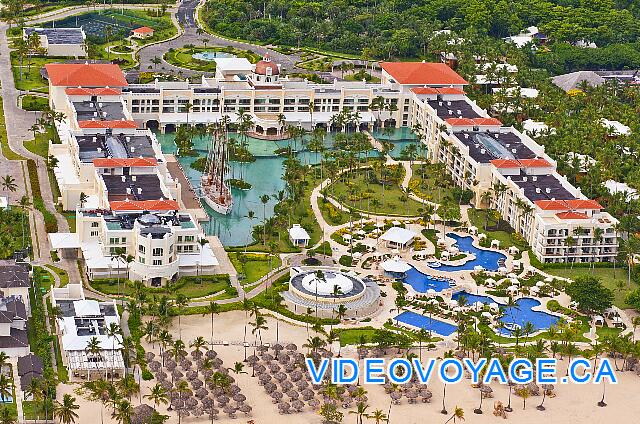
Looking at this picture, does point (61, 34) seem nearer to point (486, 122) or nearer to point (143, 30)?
point (143, 30)

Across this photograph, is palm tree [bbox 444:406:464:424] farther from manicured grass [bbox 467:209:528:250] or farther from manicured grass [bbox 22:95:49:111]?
manicured grass [bbox 22:95:49:111]

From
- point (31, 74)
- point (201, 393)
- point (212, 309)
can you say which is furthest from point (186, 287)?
point (31, 74)

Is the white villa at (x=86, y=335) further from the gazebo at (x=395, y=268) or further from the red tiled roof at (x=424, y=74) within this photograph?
the red tiled roof at (x=424, y=74)

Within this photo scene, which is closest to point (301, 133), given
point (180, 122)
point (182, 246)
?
point (180, 122)

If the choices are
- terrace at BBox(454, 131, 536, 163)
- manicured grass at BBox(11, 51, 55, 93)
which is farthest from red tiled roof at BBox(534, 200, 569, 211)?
manicured grass at BBox(11, 51, 55, 93)

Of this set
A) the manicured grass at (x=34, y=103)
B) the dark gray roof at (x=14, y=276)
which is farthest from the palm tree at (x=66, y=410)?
the manicured grass at (x=34, y=103)

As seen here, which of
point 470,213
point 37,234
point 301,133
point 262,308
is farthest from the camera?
point 301,133

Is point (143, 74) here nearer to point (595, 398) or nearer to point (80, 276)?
point (80, 276)
